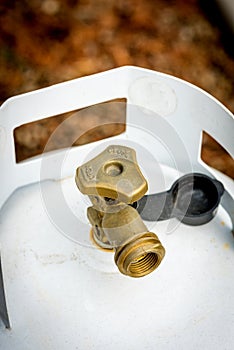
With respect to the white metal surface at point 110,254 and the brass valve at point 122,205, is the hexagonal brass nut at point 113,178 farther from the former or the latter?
the white metal surface at point 110,254

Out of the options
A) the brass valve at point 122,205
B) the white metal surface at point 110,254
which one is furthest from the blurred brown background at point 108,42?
the brass valve at point 122,205

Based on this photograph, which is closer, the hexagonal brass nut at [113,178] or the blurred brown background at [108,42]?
the hexagonal brass nut at [113,178]

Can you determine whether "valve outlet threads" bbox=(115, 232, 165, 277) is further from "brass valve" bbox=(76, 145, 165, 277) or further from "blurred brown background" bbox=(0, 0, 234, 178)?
"blurred brown background" bbox=(0, 0, 234, 178)

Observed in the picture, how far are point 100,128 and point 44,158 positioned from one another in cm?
40

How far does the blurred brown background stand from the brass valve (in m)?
0.59

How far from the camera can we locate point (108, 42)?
4.96 ft

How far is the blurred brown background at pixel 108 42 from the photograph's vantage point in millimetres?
1445

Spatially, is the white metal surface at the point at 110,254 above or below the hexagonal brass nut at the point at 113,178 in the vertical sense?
below

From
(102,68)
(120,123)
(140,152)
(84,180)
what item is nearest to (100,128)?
(120,123)

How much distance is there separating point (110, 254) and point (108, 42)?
74 centimetres

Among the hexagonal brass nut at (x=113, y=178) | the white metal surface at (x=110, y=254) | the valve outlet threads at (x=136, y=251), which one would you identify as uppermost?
the hexagonal brass nut at (x=113, y=178)

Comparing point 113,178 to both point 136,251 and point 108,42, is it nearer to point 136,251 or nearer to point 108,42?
point 136,251

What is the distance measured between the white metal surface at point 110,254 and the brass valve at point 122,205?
0.23 ft

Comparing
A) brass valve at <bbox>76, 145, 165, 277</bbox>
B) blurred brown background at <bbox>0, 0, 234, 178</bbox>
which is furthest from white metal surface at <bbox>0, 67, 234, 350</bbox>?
blurred brown background at <bbox>0, 0, 234, 178</bbox>
